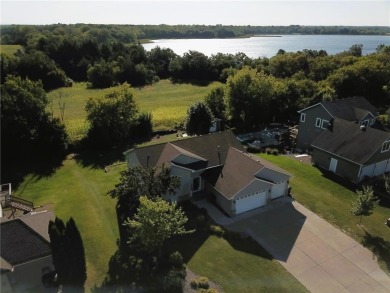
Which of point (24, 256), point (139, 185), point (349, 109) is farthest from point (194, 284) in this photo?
point (349, 109)

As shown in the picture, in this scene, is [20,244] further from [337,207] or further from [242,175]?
[337,207]

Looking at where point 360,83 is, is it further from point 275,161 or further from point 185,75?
point 185,75

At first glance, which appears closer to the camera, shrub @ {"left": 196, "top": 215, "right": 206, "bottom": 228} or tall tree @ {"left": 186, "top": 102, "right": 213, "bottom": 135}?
shrub @ {"left": 196, "top": 215, "right": 206, "bottom": 228}

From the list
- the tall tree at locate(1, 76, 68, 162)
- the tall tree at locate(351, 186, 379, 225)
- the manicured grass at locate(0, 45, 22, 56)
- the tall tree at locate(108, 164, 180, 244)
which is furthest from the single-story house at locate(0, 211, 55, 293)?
the manicured grass at locate(0, 45, 22, 56)

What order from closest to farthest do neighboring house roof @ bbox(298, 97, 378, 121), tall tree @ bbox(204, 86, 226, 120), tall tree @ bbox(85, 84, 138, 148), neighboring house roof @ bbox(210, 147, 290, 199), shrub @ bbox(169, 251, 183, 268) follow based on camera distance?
shrub @ bbox(169, 251, 183, 268), neighboring house roof @ bbox(210, 147, 290, 199), neighboring house roof @ bbox(298, 97, 378, 121), tall tree @ bbox(85, 84, 138, 148), tall tree @ bbox(204, 86, 226, 120)

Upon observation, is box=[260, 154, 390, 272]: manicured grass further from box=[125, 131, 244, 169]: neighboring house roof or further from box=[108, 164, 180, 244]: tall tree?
box=[108, 164, 180, 244]: tall tree

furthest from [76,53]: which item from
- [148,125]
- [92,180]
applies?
[92,180]
